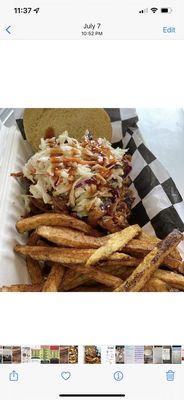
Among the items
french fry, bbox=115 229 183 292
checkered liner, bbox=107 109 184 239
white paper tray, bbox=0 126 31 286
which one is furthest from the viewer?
checkered liner, bbox=107 109 184 239

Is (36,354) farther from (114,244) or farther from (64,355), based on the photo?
(114,244)

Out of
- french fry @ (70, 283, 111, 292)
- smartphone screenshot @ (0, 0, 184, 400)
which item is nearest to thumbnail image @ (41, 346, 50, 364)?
smartphone screenshot @ (0, 0, 184, 400)

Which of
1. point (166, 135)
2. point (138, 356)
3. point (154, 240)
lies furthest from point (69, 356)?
point (166, 135)

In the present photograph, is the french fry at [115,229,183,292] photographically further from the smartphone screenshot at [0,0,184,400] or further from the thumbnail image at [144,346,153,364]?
the thumbnail image at [144,346,153,364]

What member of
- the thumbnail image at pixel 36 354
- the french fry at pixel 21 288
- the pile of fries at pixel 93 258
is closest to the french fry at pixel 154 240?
the pile of fries at pixel 93 258
